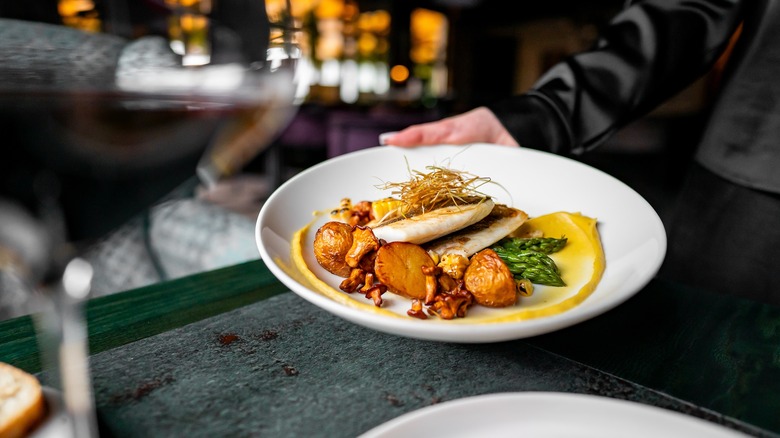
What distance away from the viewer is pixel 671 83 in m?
1.35

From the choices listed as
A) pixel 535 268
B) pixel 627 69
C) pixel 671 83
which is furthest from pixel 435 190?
pixel 671 83

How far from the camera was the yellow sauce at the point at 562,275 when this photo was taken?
0.60 metres

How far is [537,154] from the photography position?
100 cm

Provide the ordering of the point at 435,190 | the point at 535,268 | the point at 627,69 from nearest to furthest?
the point at 535,268, the point at 435,190, the point at 627,69

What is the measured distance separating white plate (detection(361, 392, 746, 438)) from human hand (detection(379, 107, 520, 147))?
2.25 ft

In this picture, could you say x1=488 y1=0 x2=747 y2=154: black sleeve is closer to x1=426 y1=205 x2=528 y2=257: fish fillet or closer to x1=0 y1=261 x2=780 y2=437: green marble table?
x1=426 y1=205 x2=528 y2=257: fish fillet

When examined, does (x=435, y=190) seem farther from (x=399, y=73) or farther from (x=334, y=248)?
(x=399, y=73)

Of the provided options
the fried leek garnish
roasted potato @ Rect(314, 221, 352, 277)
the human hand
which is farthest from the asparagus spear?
the human hand

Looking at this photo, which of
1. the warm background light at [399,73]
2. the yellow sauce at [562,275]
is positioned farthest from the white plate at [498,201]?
the warm background light at [399,73]

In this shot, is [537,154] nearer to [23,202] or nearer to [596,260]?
[596,260]

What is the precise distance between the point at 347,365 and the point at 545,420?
0.29 metres

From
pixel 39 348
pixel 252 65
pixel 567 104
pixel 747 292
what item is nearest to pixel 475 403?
pixel 252 65

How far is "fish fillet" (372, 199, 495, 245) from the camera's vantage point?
747mm

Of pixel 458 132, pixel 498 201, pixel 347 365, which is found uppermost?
pixel 458 132
